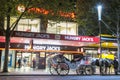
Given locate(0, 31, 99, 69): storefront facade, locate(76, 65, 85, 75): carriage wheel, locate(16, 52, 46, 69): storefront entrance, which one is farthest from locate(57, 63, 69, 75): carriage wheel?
locate(16, 52, 46, 69): storefront entrance

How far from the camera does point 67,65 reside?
33.8 metres

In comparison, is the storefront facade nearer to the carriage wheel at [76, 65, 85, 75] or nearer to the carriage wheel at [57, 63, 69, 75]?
the carriage wheel at [76, 65, 85, 75]

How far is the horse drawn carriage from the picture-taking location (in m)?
33.6

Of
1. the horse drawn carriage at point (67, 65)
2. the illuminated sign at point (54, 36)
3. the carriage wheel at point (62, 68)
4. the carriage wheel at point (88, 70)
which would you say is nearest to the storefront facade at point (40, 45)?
the illuminated sign at point (54, 36)

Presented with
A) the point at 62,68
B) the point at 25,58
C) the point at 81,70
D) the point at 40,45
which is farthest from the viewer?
the point at 25,58

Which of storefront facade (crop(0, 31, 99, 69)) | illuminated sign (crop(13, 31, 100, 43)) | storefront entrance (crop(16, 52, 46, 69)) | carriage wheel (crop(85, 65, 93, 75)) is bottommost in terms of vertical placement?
carriage wheel (crop(85, 65, 93, 75))

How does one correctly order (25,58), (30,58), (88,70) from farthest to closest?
(30,58)
(25,58)
(88,70)

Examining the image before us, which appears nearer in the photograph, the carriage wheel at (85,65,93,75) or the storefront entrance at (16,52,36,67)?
the carriage wheel at (85,65,93,75)

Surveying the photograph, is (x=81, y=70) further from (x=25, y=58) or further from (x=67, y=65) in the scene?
(x=25, y=58)

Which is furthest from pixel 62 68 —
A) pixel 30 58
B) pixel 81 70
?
pixel 30 58

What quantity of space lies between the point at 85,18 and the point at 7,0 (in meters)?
15.4

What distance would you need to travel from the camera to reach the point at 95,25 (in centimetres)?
5256

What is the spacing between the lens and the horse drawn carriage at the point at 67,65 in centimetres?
3362

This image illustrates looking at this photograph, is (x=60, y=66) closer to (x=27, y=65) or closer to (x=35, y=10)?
(x=35, y=10)
